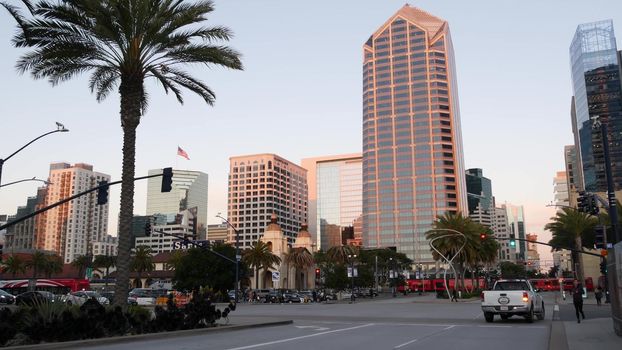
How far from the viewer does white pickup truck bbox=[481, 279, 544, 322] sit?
2330 centimetres

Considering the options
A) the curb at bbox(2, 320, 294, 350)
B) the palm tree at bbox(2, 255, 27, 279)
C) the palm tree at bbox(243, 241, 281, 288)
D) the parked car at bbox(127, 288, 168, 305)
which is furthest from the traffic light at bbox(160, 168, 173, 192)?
the palm tree at bbox(2, 255, 27, 279)

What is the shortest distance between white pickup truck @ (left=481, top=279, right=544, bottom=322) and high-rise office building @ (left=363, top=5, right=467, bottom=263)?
159 m

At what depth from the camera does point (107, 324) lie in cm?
1636

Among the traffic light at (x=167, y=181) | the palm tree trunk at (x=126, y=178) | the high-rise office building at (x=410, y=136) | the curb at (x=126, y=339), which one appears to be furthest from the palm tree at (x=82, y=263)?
the high-rise office building at (x=410, y=136)

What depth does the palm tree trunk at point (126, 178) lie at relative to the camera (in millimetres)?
21344

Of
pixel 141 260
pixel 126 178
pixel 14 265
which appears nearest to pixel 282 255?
pixel 141 260

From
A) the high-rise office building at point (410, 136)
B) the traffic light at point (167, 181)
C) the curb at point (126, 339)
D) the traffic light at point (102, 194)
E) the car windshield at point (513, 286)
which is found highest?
the high-rise office building at point (410, 136)

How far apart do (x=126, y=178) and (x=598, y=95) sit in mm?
173537

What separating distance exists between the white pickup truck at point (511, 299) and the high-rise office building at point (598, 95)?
155111 mm

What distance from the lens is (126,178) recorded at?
22.4 m

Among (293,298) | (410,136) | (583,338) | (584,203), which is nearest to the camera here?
(583,338)

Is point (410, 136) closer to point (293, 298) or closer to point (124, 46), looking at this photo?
point (293, 298)

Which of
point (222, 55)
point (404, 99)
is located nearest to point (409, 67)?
point (404, 99)

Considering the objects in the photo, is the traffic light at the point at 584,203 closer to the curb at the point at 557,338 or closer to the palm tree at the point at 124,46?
the curb at the point at 557,338
